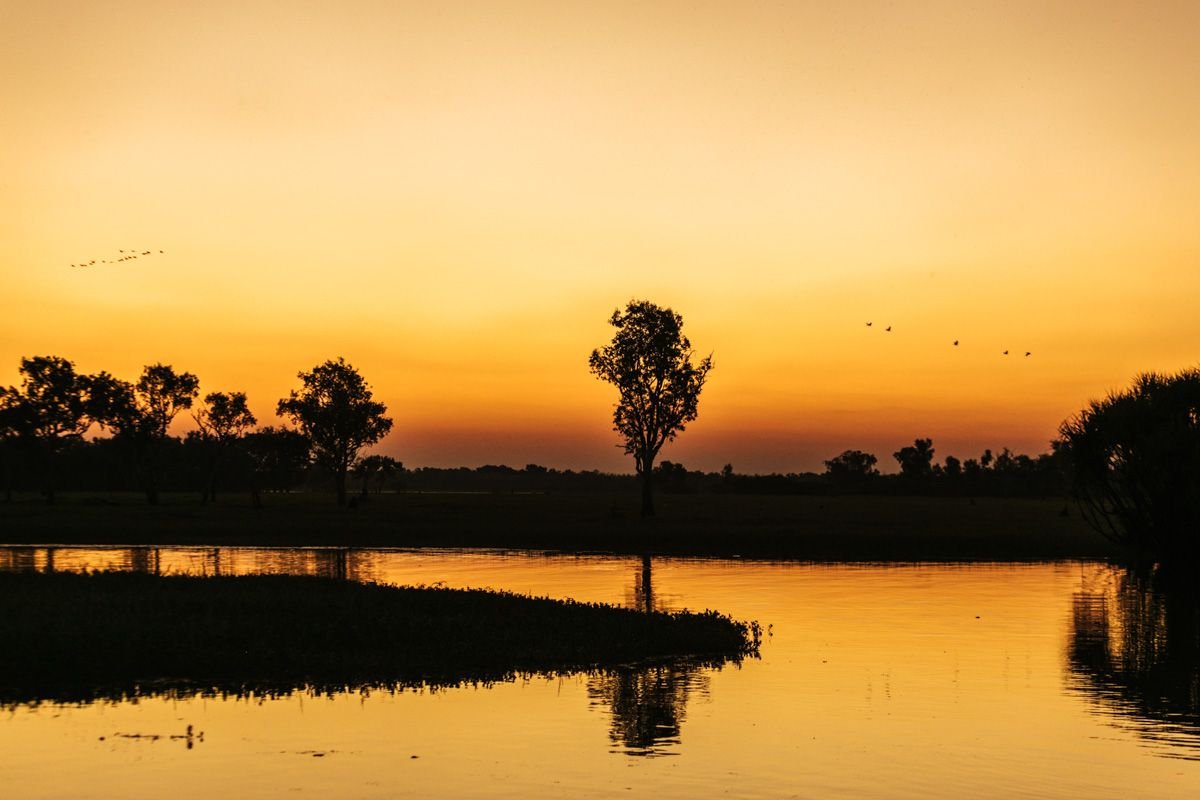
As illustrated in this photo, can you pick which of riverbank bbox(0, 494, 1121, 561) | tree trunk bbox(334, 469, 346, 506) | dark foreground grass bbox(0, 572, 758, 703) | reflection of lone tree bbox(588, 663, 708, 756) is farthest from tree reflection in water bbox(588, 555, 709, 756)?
tree trunk bbox(334, 469, 346, 506)

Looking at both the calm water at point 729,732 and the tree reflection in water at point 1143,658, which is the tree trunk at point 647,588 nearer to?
the calm water at point 729,732

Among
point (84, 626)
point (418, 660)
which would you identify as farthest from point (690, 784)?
point (84, 626)

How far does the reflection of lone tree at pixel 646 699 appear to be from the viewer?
66.3 feet

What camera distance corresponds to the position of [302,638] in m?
29.3

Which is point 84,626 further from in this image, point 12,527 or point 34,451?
point 34,451

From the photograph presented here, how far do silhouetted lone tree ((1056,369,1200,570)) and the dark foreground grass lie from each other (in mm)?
40099

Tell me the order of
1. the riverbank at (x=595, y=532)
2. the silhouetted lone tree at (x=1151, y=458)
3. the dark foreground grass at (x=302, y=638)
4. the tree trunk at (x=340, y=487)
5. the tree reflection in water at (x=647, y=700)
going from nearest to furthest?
the tree reflection in water at (x=647, y=700) < the dark foreground grass at (x=302, y=638) < the silhouetted lone tree at (x=1151, y=458) < the riverbank at (x=595, y=532) < the tree trunk at (x=340, y=487)

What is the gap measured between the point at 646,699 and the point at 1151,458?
51.2 metres

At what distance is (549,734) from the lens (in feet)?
67.5

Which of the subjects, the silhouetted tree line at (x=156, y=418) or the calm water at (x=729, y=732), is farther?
the silhouetted tree line at (x=156, y=418)

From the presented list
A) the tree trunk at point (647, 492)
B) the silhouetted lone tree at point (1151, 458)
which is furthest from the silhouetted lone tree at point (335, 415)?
the silhouetted lone tree at point (1151, 458)

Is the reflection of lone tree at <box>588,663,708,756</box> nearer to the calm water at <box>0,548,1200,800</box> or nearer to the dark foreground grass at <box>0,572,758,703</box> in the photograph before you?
the calm water at <box>0,548,1200,800</box>

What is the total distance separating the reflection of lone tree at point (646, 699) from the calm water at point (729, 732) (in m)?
0.08

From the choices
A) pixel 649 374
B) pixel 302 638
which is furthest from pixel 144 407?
pixel 302 638
